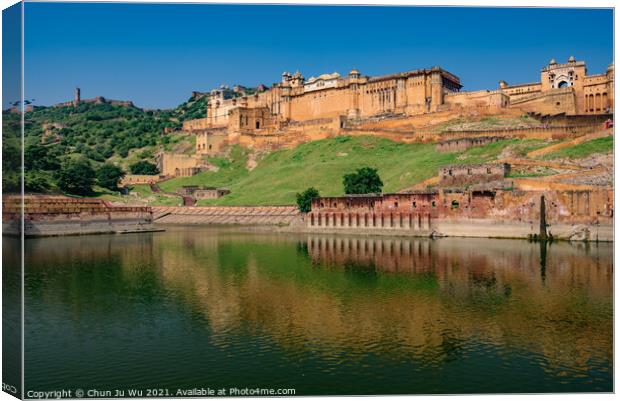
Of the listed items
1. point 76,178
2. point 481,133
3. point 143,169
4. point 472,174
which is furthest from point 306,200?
point 143,169

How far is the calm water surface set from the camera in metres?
11.7

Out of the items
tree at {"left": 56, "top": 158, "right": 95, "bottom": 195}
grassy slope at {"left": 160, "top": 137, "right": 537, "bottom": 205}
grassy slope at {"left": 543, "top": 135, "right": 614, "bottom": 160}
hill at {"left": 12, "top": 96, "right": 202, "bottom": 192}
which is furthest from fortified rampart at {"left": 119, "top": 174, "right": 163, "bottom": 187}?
grassy slope at {"left": 543, "top": 135, "right": 614, "bottom": 160}

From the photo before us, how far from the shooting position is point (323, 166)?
62031mm

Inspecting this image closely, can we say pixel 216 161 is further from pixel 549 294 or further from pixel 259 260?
pixel 549 294

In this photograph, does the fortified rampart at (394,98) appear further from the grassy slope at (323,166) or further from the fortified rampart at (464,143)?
the fortified rampart at (464,143)

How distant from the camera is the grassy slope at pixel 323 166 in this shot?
176ft

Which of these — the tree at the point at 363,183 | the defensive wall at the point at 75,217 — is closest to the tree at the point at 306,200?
the tree at the point at 363,183

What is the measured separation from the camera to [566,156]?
1794 inches

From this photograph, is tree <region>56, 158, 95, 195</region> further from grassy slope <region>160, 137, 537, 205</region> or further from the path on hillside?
the path on hillside

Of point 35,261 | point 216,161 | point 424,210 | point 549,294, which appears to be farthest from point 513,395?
point 216,161

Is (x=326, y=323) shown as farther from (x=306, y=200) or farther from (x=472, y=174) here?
(x=306, y=200)

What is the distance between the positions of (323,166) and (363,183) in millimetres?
12558

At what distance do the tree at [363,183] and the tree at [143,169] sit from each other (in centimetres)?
4060

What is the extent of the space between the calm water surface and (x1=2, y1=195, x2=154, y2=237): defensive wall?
15.3 meters
